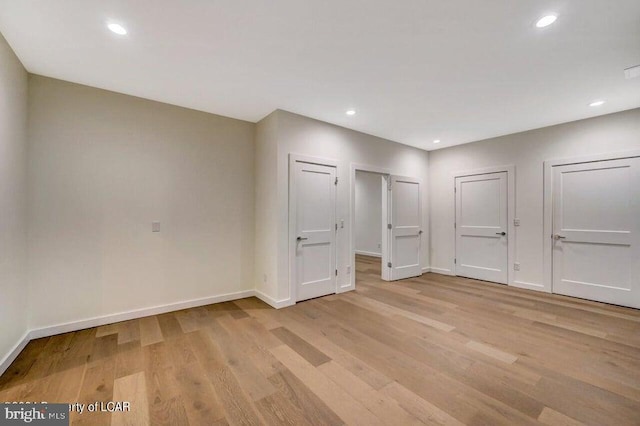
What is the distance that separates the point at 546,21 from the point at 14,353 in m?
5.16

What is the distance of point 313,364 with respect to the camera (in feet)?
7.30

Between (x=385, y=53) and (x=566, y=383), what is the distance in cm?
307

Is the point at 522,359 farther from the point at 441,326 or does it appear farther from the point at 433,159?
the point at 433,159

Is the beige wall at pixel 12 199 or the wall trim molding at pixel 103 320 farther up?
the beige wall at pixel 12 199

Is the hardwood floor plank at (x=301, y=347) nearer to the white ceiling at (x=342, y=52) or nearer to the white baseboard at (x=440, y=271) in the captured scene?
the white ceiling at (x=342, y=52)

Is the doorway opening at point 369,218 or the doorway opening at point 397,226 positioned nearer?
the doorway opening at point 397,226

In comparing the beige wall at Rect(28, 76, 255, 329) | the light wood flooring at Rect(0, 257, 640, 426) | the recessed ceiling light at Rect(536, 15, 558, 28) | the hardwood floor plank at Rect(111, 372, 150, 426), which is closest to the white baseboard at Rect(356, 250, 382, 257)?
the light wood flooring at Rect(0, 257, 640, 426)

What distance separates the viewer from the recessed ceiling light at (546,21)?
6.29 ft

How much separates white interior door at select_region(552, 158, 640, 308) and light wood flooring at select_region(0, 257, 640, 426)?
A: 433mm

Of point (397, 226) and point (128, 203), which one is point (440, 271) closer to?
point (397, 226)

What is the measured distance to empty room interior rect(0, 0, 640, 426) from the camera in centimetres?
187

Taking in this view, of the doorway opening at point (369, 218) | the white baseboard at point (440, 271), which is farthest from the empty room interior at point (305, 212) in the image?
the doorway opening at point (369, 218)

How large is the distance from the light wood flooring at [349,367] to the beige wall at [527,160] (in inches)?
49.0

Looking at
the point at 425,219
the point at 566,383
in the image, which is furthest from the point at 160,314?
the point at 425,219
